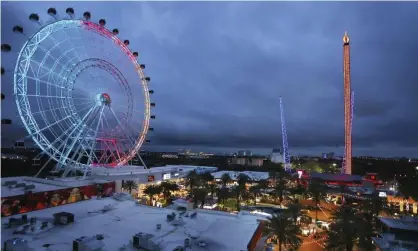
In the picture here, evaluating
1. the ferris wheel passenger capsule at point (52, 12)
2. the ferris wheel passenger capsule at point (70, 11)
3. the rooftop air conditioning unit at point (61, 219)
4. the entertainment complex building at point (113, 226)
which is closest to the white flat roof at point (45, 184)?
the entertainment complex building at point (113, 226)

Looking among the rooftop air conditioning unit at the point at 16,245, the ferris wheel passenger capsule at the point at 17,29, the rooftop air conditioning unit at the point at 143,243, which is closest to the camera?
the rooftop air conditioning unit at the point at 16,245

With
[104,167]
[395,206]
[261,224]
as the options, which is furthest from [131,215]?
[395,206]

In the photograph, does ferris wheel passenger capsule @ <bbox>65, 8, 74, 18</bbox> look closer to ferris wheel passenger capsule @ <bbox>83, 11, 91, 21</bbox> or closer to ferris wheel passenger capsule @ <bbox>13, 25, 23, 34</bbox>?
ferris wheel passenger capsule @ <bbox>83, 11, 91, 21</bbox>

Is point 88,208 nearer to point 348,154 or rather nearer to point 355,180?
point 355,180

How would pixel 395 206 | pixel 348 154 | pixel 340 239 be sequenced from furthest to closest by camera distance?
pixel 348 154 → pixel 395 206 → pixel 340 239

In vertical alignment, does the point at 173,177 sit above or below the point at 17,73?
below

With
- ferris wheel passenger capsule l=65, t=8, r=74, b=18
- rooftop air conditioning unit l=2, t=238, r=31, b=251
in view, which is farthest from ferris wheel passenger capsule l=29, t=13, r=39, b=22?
rooftop air conditioning unit l=2, t=238, r=31, b=251

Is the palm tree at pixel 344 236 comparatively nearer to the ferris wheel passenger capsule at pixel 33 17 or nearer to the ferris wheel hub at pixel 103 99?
the ferris wheel passenger capsule at pixel 33 17

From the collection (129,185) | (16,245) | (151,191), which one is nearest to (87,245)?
(16,245)
